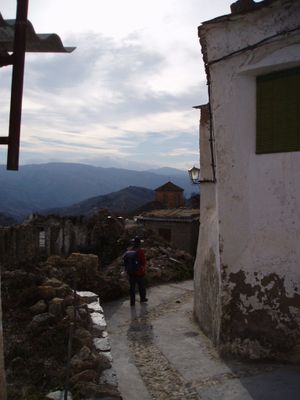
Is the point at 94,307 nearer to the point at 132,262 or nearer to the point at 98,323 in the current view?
the point at 98,323

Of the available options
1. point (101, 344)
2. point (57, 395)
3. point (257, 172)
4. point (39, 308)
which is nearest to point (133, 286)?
point (39, 308)

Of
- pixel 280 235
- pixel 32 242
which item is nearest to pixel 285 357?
pixel 280 235

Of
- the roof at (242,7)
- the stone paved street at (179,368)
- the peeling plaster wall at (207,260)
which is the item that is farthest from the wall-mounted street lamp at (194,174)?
the roof at (242,7)

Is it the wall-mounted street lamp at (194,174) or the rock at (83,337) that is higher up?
the wall-mounted street lamp at (194,174)

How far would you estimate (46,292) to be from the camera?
7.97 meters

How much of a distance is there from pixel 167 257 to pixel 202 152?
7015 millimetres

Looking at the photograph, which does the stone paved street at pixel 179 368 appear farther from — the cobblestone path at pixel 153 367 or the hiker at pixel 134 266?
the hiker at pixel 134 266

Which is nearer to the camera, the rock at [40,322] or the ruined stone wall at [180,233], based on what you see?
the rock at [40,322]

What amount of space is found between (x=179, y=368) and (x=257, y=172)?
342cm

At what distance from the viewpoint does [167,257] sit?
16.7 metres

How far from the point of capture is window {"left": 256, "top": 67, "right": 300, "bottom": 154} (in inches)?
282

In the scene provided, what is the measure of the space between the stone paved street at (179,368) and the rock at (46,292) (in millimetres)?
1528

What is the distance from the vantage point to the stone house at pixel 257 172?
23.5 ft

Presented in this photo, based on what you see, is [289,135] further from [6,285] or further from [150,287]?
[150,287]
